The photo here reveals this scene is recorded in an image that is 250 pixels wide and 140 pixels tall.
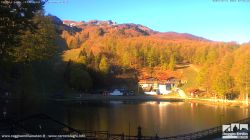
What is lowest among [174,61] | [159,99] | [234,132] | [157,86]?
[159,99]

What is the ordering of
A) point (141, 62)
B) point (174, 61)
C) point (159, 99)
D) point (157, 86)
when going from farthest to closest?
1. point (174, 61)
2. point (141, 62)
3. point (157, 86)
4. point (159, 99)

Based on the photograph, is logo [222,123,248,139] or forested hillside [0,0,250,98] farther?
forested hillside [0,0,250,98]

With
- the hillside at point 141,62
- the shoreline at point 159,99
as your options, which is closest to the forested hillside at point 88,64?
the hillside at point 141,62

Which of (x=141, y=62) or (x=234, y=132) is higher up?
(x=141, y=62)

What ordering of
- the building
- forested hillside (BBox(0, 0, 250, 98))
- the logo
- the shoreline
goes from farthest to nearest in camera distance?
1. the building
2. the shoreline
3. forested hillside (BBox(0, 0, 250, 98))
4. the logo

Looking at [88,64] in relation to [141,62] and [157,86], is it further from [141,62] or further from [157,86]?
[141,62]

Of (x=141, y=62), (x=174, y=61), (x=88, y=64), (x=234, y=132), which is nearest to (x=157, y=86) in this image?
(x=141, y=62)

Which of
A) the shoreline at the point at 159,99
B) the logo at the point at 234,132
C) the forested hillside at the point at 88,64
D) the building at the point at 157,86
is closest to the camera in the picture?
the logo at the point at 234,132

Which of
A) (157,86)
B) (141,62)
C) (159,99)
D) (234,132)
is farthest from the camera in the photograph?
(141,62)

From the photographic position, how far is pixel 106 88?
113m

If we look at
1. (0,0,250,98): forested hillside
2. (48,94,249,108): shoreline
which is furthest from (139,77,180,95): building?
(48,94,249,108): shoreline

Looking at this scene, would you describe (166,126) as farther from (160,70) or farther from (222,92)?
(160,70)

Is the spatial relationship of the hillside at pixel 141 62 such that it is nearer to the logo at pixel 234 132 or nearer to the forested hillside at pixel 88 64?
the forested hillside at pixel 88 64

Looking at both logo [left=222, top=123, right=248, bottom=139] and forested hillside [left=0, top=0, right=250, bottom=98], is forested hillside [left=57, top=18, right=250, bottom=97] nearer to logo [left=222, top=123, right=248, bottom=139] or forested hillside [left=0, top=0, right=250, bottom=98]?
forested hillside [left=0, top=0, right=250, bottom=98]
